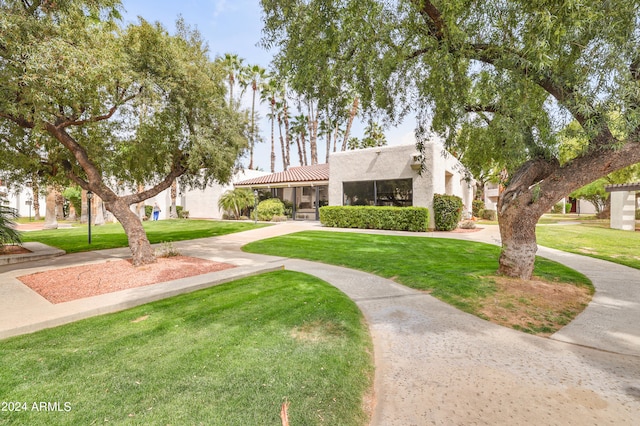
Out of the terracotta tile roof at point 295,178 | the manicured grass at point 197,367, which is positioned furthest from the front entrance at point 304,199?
the manicured grass at point 197,367

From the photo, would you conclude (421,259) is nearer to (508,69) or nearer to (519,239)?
(519,239)

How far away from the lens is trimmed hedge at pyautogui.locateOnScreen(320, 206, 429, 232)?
1567 centimetres

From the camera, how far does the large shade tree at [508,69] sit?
4.25 metres

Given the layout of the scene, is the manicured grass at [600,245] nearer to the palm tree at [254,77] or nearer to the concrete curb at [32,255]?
the concrete curb at [32,255]

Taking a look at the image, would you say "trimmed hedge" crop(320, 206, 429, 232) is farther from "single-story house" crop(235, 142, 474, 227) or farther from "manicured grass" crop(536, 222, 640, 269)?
"manicured grass" crop(536, 222, 640, 269)

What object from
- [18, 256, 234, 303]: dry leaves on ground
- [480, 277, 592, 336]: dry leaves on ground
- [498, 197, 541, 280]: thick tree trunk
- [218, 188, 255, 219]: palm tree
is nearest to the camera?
[480, 277, 592, 336]: dry leaves on ground

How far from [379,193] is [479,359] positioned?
14973mm

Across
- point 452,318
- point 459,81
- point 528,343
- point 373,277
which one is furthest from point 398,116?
point 528,343

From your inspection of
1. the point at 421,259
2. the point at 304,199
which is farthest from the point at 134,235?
the point at 304,199

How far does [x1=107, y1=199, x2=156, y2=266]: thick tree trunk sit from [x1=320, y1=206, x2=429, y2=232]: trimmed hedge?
37.1ft

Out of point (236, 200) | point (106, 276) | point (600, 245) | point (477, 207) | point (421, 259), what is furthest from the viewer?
point (477, 207)

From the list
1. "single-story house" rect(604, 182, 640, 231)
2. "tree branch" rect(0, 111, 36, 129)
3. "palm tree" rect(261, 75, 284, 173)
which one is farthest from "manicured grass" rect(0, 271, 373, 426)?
"palm tree" rect(261, 75, 284, 173)

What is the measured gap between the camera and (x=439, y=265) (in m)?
8.21

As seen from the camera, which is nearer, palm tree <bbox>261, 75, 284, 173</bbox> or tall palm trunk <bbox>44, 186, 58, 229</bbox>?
tall palm trunk <bbox>44, 186, 58, 229</bbox>
